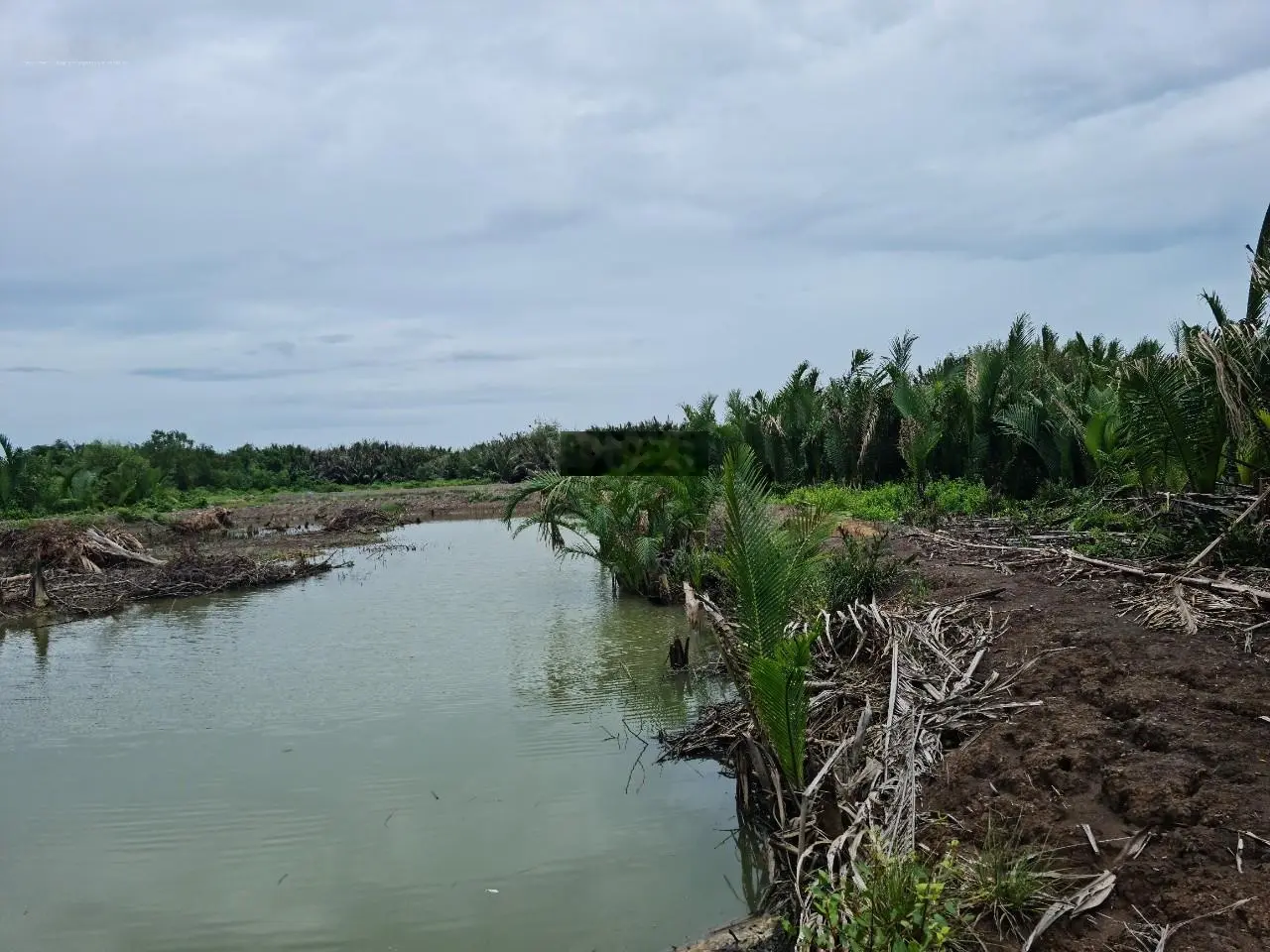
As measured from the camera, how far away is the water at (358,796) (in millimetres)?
5156

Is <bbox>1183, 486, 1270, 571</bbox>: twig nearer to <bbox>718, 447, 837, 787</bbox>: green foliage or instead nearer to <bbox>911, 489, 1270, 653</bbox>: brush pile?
<bbox>911, 489, 1270, 653</bbox>: brush pile

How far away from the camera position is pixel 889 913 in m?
3.66

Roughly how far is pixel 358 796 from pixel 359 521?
21243 millimetres

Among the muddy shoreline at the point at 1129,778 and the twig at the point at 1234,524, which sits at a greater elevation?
the twig at the point at 1234,524

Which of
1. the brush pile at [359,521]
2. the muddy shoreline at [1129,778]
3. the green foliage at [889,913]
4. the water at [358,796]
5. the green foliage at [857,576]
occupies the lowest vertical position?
the water at [358,796]

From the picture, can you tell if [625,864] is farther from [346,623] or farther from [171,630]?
[171,630]

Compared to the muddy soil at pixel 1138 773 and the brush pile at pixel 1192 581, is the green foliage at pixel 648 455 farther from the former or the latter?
the muddy soil at pixel 1138 773

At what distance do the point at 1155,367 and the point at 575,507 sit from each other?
828 cm

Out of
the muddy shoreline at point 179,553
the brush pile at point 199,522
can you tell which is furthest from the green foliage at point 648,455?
the brush pile at point 199,522

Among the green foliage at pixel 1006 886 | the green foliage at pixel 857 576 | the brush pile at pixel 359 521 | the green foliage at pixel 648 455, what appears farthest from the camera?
the brush pile at pixel 359 521

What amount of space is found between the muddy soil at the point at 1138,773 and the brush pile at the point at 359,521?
22.4 metres

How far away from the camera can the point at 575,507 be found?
14.4 meters

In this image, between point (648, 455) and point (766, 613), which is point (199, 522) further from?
point (766, 613)

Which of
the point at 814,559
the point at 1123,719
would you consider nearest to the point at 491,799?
the point at 814,559
